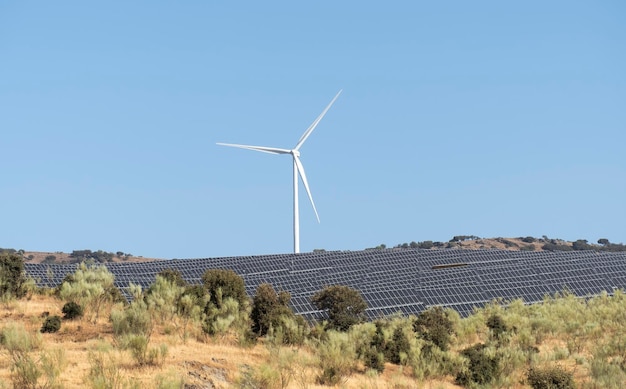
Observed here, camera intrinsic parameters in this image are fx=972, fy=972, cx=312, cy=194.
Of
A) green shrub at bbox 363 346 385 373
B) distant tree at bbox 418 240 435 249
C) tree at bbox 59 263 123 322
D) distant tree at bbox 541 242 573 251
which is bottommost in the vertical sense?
green shrub at bbox 363 346 385 373

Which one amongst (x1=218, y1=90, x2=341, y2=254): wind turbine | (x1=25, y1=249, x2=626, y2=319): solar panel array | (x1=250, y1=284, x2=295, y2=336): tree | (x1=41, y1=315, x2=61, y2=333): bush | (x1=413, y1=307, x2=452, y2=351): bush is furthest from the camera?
(x1=218, y1=90, x2=341, y2=254): wind turbine

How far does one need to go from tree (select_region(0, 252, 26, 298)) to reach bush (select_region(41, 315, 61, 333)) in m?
6.47

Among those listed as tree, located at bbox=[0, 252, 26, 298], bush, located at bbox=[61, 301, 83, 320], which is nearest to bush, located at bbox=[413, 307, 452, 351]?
bush, located at bbox=[61, 301, 83, 320]

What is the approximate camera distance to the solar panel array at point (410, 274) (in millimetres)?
60531

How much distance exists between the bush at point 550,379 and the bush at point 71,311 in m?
20.9

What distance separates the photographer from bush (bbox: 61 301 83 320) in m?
45.6

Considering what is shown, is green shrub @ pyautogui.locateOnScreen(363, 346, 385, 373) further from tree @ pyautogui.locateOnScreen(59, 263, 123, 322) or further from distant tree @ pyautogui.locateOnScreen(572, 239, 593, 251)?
distant tree @ pyautogui.locateOnScreen(572, 239, 593, 251)

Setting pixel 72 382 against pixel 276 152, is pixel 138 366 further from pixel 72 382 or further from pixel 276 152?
pixel 276 152

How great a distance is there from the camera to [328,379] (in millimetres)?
39094

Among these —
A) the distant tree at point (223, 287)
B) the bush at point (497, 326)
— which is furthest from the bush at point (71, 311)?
the bush at point (497, 326)

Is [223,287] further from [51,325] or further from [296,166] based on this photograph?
[296,166]

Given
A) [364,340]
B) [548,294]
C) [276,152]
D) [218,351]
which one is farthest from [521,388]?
[276,152]

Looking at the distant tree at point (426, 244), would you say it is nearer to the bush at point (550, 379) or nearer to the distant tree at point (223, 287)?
the distant tree at point (223, 287)

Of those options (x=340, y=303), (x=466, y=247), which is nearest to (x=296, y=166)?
(x=340, y=303)
